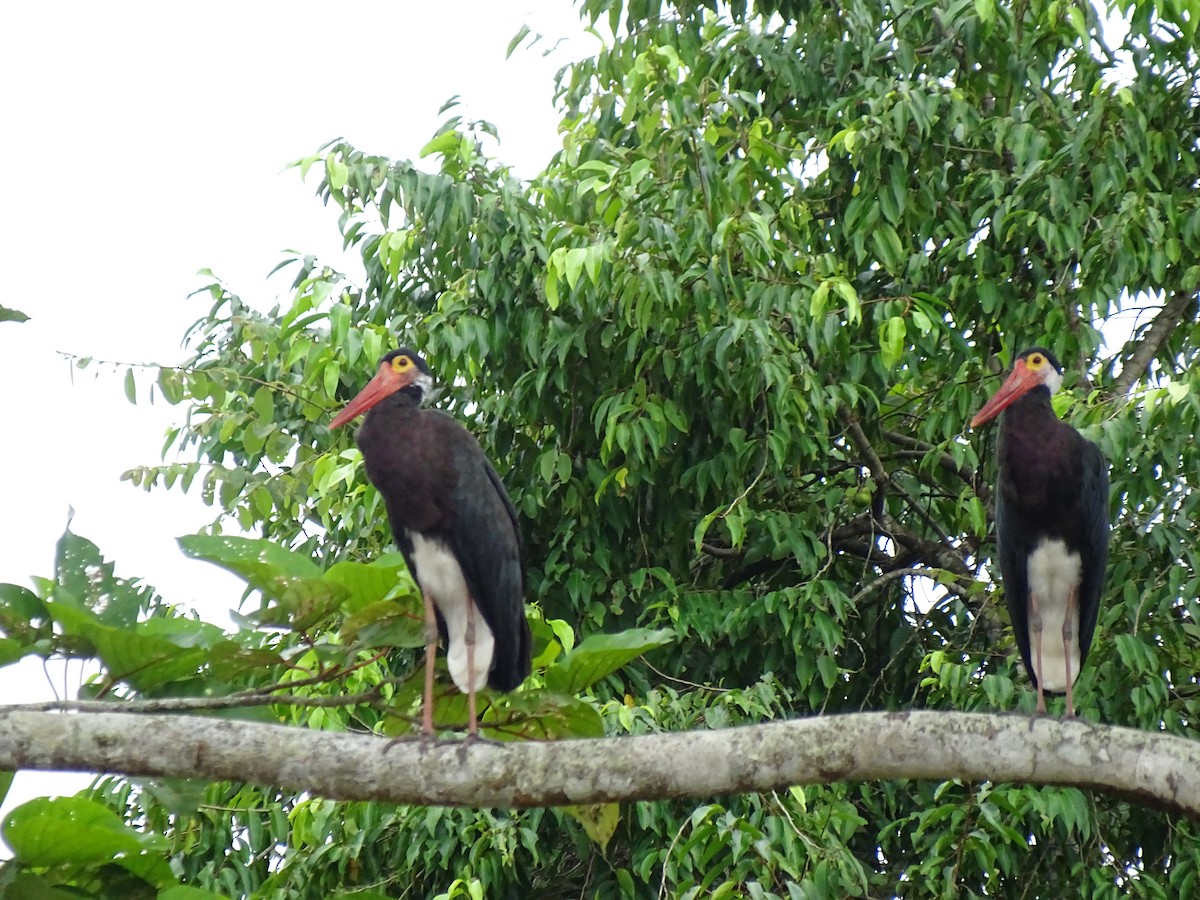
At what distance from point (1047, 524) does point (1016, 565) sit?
17cm

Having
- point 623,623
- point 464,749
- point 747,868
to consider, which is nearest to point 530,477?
point 623,623

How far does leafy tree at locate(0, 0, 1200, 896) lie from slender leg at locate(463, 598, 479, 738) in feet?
1.80

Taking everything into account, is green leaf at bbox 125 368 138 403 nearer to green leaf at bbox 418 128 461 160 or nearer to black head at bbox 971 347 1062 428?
green leaf at bbox 418 128 461 160

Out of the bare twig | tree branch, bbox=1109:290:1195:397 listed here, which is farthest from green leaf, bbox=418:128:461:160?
tree branch, bbox=1109:290:1195:397

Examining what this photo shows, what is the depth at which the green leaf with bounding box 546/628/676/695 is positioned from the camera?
93.3 inches

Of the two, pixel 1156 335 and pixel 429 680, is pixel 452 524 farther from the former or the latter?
pixel 1156 335

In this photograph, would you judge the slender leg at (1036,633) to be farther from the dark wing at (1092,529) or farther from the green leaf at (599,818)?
the green leaf at (599,818)

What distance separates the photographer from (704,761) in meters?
2.29

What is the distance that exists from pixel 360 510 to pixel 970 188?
7.86 ft

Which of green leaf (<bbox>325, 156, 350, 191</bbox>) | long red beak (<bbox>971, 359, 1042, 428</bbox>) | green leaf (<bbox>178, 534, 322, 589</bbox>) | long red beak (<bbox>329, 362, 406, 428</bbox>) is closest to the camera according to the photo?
green leaf (<bbox>178, 534, 322, 589</bbox>)

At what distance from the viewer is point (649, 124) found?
4539mm

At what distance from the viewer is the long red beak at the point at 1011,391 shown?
3850 mm

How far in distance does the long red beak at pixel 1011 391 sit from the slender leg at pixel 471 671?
4.58 ft

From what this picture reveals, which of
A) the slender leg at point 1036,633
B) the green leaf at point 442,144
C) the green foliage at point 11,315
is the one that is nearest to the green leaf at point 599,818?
the green foliage at point 11,315
